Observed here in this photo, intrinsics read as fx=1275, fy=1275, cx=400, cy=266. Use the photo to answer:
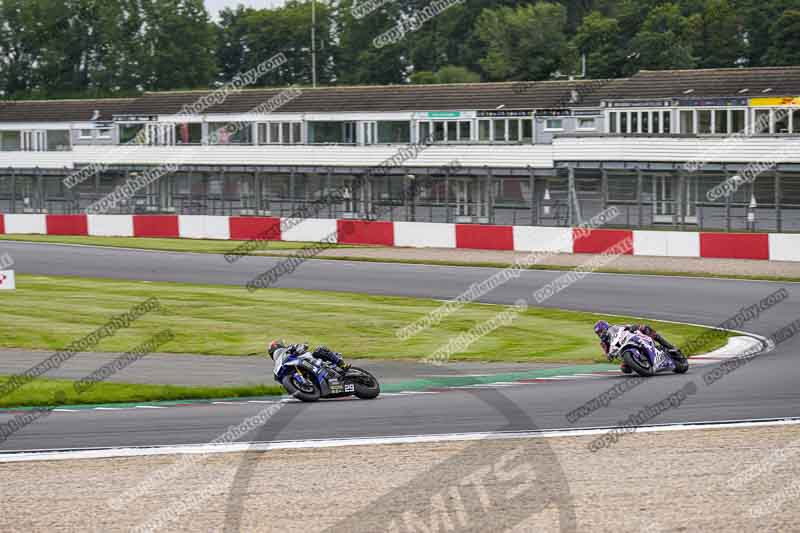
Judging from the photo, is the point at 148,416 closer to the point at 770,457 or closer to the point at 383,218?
the point at 770,457

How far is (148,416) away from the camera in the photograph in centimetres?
1734

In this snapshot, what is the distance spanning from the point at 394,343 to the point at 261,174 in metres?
38.5

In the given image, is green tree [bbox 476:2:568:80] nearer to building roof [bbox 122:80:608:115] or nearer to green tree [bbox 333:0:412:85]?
green tree [bbox 333:0:412:85]

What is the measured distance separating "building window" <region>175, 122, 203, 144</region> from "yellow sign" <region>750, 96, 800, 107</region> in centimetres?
3031

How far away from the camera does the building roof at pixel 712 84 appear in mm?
49906

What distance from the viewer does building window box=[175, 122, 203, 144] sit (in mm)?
67312

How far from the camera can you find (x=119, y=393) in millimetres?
19000

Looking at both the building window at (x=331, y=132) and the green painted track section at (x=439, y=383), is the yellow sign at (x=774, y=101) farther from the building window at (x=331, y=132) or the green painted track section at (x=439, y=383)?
the green painted track section at (x=439, y=383)

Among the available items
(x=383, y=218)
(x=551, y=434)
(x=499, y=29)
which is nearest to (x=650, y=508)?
(x=551, y=434)

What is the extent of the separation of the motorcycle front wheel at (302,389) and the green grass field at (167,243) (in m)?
24.9

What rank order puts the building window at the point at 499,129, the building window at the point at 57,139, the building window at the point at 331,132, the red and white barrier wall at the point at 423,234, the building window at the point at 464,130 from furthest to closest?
the building window at the point at 57,139
the building window at the point at 331,132
the building window at the point at 464,130
the building window at the point at 499,129
the red and white barrier wall at the point at 423,234

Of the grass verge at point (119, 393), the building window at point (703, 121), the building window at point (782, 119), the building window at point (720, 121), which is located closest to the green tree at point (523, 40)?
→ the building window at point (703, 121)

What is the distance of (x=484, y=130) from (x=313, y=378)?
41.0m

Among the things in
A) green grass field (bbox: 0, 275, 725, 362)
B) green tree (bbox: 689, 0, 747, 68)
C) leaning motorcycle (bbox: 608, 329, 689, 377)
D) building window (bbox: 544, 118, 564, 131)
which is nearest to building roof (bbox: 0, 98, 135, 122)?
building window (bbox: 544, 118, 564, 131)
